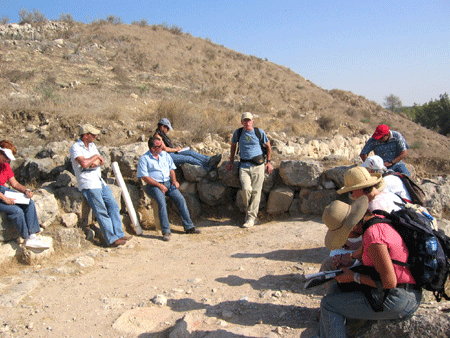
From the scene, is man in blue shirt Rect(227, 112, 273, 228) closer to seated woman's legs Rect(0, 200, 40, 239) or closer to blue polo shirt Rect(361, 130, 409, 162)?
blue polo shirt Rect(361, 130, 409, 162)

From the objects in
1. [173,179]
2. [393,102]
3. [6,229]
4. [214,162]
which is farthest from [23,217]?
[393,102]

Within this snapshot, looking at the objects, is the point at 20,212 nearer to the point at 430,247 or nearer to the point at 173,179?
the point at 173,179

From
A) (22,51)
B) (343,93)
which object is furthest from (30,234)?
(343,93)

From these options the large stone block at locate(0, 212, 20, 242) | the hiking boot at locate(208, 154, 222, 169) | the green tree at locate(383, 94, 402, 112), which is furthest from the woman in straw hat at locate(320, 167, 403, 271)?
the green tree at locate(383, 94, 402, 112)

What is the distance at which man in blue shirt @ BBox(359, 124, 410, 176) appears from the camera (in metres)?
5.52

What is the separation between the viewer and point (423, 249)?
2.40 m

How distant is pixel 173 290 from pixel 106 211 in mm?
1897

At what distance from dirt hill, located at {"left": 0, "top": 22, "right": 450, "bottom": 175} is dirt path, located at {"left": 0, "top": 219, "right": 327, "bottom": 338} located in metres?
4.11

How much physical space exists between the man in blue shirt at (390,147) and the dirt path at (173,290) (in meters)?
1.42

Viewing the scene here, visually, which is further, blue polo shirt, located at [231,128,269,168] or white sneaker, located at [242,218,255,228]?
blue polo shirt, located at [231,128,269,168]

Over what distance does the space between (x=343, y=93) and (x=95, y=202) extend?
27588 mm

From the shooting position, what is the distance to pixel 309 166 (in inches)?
262

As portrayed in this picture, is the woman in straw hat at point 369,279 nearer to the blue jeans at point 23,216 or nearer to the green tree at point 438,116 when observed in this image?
the blue jeans at point 23,216

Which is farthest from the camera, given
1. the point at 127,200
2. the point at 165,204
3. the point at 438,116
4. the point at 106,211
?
→ the point at 438,116
